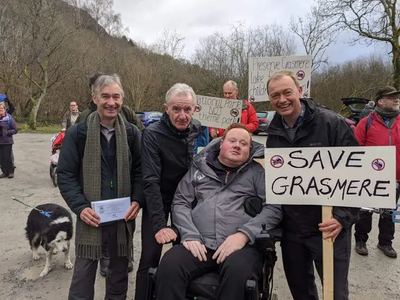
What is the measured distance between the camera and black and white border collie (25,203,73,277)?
325 centimetres

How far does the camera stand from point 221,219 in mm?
2227

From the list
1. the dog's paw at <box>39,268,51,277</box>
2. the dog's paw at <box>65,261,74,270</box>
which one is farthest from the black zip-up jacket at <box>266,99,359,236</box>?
the dog's paw at <box>39,268,51,277</box>

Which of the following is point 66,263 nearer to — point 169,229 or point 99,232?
point 99,232

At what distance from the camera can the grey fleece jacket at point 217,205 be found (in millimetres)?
2188

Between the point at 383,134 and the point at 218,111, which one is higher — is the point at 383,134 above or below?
below

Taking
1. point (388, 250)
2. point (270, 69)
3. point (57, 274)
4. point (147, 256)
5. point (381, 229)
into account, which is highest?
point (270, 69)

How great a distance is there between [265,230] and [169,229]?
691mm

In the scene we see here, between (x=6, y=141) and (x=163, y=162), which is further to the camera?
(x=6, y=141)

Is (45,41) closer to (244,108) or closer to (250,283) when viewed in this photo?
(244,108)

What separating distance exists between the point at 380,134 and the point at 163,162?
2.77 metres

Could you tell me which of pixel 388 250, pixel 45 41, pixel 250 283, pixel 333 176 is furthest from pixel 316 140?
pixel 45 41

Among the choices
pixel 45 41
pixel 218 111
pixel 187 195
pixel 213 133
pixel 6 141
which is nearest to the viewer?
pixel 187 195

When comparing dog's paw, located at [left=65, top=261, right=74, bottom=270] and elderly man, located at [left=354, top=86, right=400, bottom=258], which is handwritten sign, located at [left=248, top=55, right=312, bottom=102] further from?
dog's paw, located at [left=65, top=261, right=74, bottom=270]

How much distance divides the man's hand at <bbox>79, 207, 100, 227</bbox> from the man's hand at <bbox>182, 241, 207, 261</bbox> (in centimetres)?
67
